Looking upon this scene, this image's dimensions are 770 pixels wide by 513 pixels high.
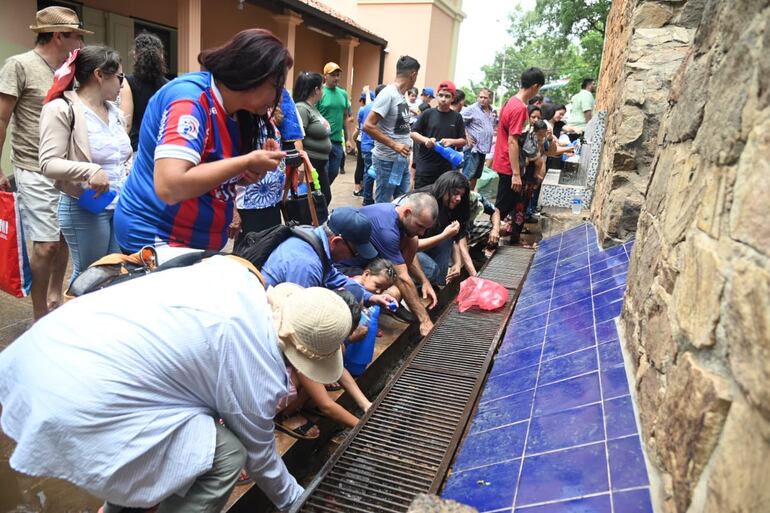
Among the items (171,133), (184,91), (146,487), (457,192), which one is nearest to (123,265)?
(171,133)

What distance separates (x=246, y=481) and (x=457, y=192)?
2.92m

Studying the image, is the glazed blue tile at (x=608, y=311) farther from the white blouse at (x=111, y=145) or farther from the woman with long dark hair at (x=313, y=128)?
the woman with long dark hair at (x=313, y=128)

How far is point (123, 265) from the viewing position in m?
2.05

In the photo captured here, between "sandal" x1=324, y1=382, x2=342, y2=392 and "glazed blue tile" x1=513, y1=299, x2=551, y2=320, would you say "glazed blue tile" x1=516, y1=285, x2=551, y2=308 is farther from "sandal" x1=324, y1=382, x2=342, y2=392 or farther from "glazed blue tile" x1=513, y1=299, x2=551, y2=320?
"sandal" x1=324, y1=382, x2=342, y2=392

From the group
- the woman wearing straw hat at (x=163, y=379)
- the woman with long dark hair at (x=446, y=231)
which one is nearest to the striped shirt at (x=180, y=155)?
the woman wearing straw hat at (x=163, y=379)

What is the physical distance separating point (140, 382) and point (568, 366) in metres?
1.75

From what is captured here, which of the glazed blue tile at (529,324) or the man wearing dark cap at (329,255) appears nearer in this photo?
the man wearing dark cap at (329,255)

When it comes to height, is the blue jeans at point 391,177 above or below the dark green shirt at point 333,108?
below

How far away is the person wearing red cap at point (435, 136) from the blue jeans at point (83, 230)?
10.8 ft

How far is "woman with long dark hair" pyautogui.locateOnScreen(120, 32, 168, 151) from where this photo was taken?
3492 millimetres

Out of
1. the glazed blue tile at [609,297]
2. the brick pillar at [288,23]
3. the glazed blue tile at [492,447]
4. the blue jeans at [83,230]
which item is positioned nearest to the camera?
the glazed blue tile at [492,447]

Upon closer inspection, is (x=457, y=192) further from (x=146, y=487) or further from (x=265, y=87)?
(x=146, y=487)

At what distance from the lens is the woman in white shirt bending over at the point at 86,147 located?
2.60 m

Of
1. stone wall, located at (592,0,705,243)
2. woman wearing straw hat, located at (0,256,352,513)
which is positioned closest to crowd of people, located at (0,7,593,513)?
woman wearing straw hat, located at (0,256,352,513)
